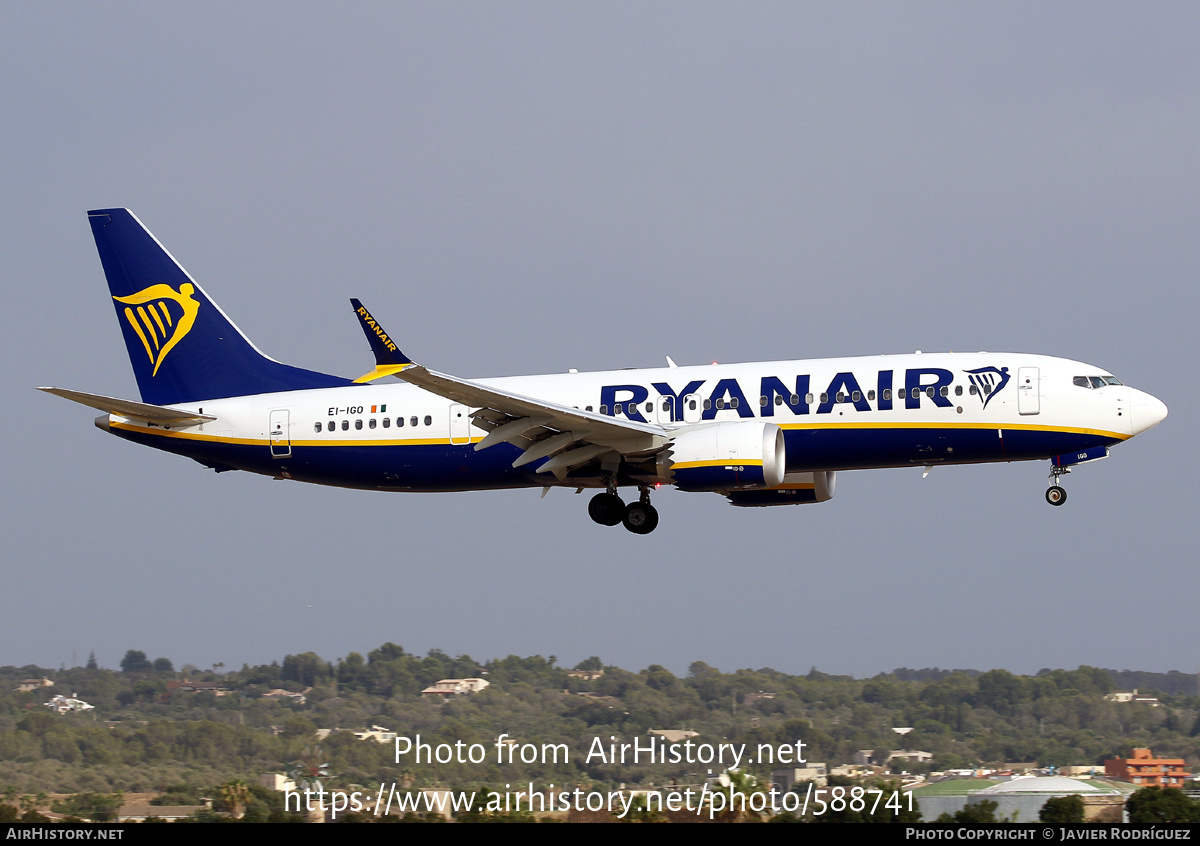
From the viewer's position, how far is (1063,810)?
40906 mm

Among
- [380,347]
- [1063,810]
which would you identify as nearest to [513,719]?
[1063,810]

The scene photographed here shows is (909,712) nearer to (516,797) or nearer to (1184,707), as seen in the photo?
(1184,707)

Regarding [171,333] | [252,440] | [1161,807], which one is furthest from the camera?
[171,333]

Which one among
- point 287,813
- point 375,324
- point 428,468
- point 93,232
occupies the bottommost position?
point 287,813

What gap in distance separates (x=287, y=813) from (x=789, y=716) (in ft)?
83.5

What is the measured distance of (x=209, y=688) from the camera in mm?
66625

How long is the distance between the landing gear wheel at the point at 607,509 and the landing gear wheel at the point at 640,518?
22cm

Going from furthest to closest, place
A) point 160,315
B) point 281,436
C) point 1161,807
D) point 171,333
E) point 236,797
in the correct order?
point 160,315
point 171,333
point 236,797
point 281,436
point 1161,807

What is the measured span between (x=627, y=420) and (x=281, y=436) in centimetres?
1034

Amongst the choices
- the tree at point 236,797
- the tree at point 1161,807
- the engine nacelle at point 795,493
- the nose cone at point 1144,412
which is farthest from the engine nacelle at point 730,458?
the tree at point 236,797

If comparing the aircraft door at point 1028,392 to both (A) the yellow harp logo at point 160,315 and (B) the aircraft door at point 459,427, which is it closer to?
(B) the aircraft door at point 459,427

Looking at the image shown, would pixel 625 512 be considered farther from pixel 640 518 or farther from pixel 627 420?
pixel 627 420

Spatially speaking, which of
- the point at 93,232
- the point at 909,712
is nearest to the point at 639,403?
the point at 93,232

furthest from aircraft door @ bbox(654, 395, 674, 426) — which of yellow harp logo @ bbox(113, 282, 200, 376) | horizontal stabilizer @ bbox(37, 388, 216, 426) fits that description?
yellow harp logo @ bbox(113, 282, 200, 376)
